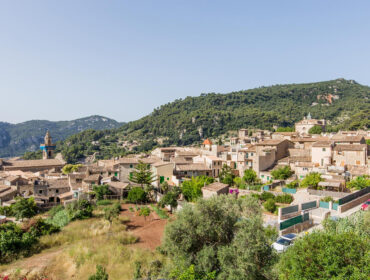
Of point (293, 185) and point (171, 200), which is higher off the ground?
point (293, 185)

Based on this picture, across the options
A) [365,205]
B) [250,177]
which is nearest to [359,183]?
[365,205]

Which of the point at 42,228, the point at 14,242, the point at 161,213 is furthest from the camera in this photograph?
the point at 161,213

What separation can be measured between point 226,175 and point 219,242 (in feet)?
76.3

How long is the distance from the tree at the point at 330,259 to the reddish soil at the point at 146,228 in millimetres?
12315

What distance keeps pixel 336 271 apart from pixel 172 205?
21.8m

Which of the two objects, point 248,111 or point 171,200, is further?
point 248,111

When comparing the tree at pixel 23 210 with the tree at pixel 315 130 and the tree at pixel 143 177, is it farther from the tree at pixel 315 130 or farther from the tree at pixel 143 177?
the tree at pixel 315 130

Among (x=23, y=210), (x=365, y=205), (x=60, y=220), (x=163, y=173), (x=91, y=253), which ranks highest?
(x=163, y=173)

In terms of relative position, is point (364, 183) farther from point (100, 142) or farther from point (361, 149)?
point (100, 142)

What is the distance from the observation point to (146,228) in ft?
78.2

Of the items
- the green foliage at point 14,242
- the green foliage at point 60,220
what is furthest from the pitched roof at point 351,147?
the green foliage at point 14,242

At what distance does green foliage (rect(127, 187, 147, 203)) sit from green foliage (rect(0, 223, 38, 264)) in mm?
13050

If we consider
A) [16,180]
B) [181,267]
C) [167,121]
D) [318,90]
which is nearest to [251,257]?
[181,267]

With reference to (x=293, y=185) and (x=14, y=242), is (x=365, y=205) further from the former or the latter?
(x=14, y=242)
